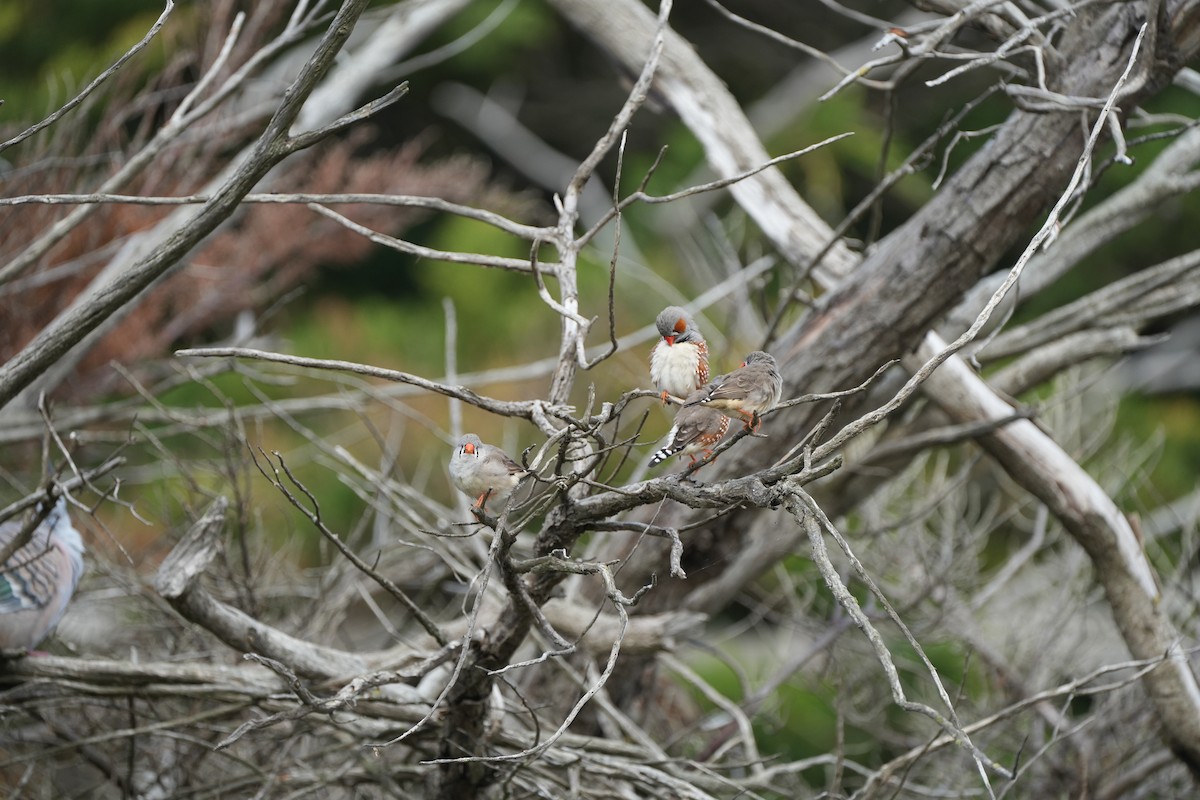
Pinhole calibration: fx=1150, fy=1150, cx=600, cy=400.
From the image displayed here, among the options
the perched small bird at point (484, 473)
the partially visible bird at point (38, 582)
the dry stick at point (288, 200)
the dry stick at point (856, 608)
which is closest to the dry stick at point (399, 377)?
the perched small bird at point (484, 473)

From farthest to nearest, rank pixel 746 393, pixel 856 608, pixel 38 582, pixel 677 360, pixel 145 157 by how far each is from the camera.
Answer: pixel 145 157
pixel 38 582
pixel 677 360
pixel 746 393
pixel 856 608

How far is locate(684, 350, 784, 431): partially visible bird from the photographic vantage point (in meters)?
1.85

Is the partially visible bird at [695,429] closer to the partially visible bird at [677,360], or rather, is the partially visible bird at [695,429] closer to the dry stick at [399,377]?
the partially visible bird at [677,360]

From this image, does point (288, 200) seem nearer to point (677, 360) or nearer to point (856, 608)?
point (677, 360)

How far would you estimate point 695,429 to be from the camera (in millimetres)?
1964

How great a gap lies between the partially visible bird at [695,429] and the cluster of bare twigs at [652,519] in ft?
0.26

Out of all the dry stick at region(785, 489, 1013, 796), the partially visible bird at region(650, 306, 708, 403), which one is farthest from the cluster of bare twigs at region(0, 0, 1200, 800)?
the partially visible bird at region(650, 306, 708, 403)

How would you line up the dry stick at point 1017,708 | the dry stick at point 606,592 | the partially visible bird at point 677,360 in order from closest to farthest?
the dry stick at point 606,592
the partially visible bird at point 677,360
the dry stick at point 1017,708

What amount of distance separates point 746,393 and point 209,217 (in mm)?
1023

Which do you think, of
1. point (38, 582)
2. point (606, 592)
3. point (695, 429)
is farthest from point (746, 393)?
point (38, 582)

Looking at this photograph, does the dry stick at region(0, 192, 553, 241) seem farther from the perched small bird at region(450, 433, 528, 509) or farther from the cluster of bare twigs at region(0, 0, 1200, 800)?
the perched small bird at region(450, 433, 528, 509)

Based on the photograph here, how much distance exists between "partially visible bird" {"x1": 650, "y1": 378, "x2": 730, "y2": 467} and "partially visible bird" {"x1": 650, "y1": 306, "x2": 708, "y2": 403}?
0.03m

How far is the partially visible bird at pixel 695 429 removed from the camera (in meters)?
1.95

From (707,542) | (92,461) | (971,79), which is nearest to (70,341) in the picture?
(707,542)
